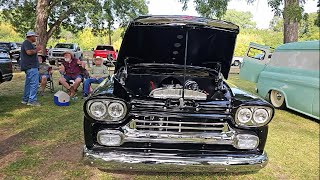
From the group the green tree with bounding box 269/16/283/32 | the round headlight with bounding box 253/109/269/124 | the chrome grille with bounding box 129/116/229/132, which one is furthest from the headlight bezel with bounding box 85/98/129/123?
the green tree with bounding box 269/16/283/32

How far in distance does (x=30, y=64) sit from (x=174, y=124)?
14.2 feet

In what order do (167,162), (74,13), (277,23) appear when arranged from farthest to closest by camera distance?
(74,13) < (277,23) < (167,162)

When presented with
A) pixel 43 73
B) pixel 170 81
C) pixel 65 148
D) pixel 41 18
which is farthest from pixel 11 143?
pixel 41 18

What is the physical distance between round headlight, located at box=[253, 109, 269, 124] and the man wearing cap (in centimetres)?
463

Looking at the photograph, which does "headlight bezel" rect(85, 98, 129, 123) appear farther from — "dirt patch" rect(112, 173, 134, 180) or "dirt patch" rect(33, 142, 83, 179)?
"dirt patch" rect(33, 142, 83, 179)

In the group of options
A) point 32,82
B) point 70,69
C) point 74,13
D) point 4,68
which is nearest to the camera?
point 32,82

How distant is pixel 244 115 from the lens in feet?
8.45

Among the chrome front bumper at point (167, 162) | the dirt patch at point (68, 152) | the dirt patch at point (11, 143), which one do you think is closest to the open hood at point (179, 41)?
the dirt patch at point (68, 152)

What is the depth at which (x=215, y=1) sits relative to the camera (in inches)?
305

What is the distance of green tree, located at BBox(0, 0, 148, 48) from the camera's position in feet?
66.1

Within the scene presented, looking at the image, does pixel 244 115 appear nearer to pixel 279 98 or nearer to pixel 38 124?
pixel 279 98

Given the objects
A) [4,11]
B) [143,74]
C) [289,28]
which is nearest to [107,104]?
[143,74]

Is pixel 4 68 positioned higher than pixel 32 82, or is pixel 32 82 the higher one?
pixel 4 68

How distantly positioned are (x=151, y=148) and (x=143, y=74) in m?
1.19
